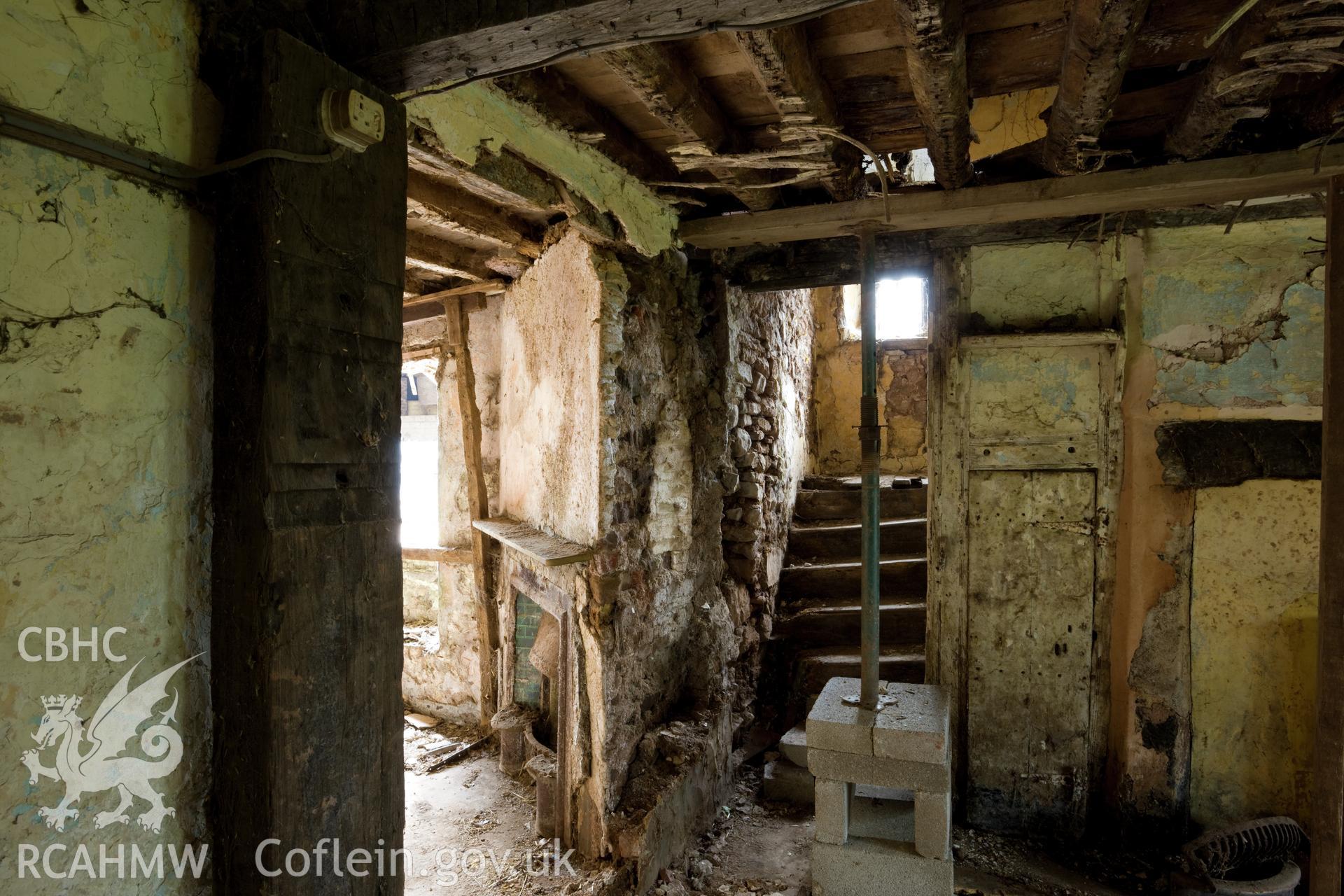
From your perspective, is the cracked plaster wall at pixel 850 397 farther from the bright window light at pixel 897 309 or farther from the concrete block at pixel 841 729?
the concrete block at pixel 841 729

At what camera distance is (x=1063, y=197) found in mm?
2770

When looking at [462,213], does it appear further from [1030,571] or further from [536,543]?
[1030,571]

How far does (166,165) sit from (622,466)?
216 centimetres

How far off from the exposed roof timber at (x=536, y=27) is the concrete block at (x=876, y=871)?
293 cm

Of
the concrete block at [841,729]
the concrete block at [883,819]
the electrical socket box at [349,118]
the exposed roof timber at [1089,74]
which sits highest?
the exposed roof timber at [1089,74]

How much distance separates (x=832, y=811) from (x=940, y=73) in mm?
2704

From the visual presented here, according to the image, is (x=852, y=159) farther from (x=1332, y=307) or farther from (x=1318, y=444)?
(x=1318, y=444)

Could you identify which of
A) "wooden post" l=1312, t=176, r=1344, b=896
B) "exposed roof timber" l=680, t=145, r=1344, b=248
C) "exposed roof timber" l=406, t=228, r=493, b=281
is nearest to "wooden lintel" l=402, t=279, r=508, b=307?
"exposed roof timber" l=406, t=228, r=493, b=281

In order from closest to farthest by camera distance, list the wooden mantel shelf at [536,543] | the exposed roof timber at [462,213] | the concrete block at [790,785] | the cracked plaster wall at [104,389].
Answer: the cracked plaster wall at [104,389]
the exposed roof timber at [462,213]
the wooden mantel shelf at [536,543]
the concrete block at [790,785]

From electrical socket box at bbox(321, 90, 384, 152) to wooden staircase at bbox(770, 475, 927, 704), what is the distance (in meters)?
3.89

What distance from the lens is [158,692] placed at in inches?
45.6

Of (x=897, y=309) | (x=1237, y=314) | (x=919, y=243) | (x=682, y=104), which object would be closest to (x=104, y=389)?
(x=682, y=104)

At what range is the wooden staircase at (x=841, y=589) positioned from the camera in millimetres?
4359

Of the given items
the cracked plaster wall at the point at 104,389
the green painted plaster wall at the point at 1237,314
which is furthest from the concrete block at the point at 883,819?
the cracked plaster wall at the point at 104,389
